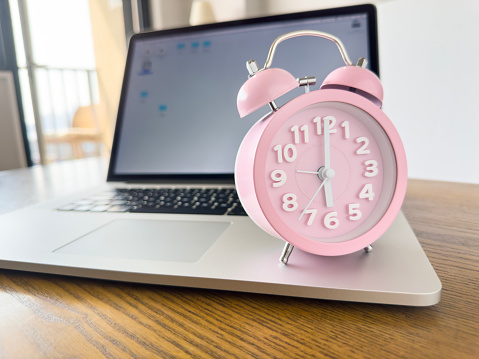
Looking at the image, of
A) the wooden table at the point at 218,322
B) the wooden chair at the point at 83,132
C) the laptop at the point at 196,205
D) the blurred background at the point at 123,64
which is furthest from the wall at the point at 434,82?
the wooden chair at the point at 83,132

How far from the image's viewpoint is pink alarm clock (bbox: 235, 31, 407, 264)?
0.29 metres

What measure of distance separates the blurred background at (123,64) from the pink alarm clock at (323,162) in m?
0.47

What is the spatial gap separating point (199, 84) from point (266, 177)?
0.42 meters

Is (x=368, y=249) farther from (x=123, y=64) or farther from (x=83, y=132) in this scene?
(x=83, y=132)

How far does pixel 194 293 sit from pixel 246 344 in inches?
3.2

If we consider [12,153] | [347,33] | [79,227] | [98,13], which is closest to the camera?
[79,227]

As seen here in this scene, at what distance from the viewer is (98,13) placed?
297cm

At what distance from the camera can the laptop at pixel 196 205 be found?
0.92 feet

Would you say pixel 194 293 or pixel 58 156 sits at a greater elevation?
pixel 194 293

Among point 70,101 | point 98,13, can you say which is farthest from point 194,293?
point 70,101

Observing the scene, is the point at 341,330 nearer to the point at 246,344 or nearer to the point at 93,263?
the point at 246,344

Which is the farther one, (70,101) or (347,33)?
(70,101)

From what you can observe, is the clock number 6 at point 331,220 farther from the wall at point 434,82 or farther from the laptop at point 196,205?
the wall at point 434,82

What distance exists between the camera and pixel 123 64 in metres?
1.62
